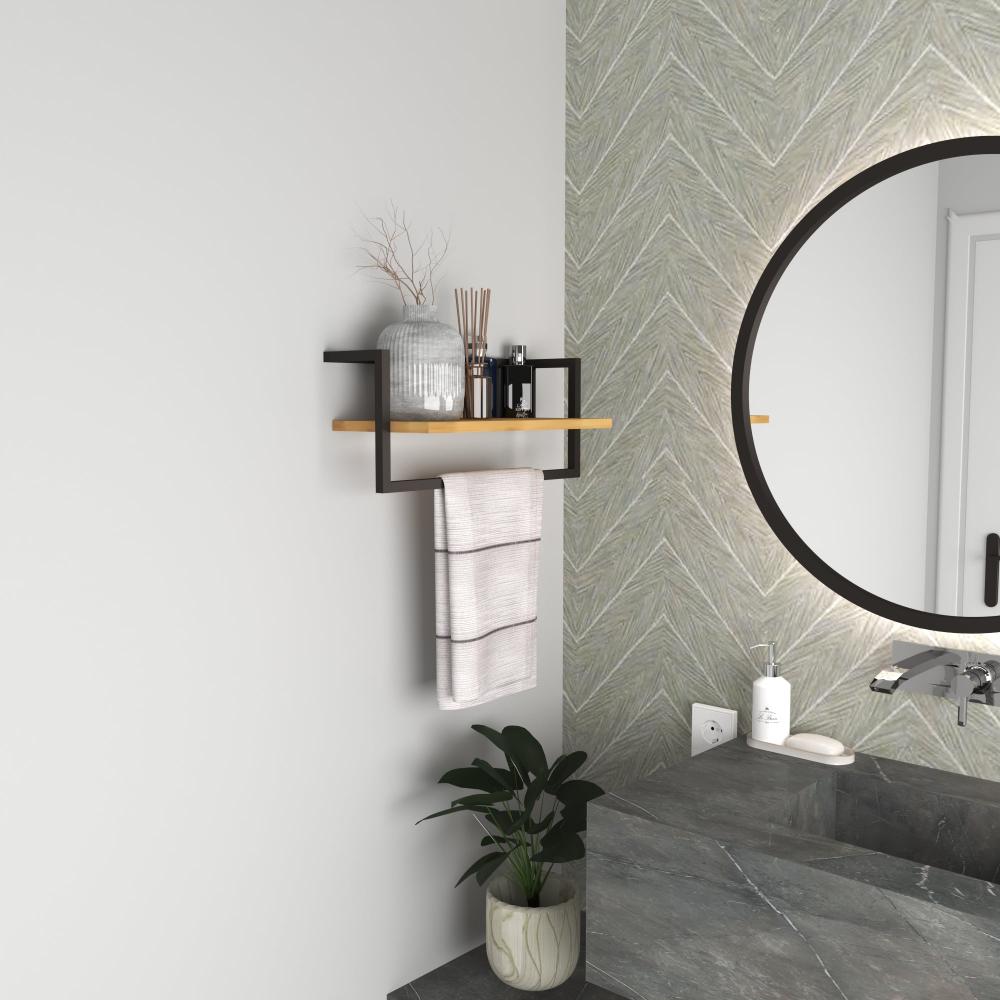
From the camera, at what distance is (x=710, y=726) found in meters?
1.96

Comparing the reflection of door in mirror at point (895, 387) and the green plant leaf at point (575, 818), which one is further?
the green plant leaf at point (575, 818)

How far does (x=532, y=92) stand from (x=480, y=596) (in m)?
0.99

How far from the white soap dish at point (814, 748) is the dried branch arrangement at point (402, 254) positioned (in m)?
0.97

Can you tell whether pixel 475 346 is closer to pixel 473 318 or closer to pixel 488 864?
pixel 473 318

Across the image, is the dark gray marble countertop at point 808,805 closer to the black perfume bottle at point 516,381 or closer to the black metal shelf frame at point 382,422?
the black metal shelf frame at point 382,422

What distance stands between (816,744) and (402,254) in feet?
3.54

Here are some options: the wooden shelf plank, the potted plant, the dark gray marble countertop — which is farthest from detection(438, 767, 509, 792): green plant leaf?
the wooden shelf plank

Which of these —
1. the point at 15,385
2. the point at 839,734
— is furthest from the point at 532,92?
the point at 839,734

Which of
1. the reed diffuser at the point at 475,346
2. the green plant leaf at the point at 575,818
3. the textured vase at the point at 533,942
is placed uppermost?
the reed diffuser at the point at 475,346

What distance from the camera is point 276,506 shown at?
5.42 ft

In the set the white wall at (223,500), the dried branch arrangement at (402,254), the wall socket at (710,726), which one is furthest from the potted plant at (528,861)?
the dried branch arrangement at (402,254)

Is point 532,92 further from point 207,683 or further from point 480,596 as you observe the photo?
point 207,683

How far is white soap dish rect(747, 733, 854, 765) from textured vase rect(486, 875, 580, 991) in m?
0.45

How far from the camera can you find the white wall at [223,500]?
138cm
